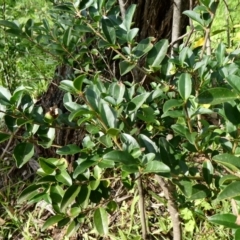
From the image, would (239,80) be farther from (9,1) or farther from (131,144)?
(9,1)

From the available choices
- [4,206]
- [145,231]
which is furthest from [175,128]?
[4,206]

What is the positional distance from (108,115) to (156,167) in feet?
0.54

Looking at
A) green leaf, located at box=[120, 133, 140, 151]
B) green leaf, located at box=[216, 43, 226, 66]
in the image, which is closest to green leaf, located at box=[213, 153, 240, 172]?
green leaf, located at box=[120, 133, 140, 151]

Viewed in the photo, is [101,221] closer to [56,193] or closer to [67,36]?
[56,193]

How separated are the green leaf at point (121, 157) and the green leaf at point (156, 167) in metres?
0.03

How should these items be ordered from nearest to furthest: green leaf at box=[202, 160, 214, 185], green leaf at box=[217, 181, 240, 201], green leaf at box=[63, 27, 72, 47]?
green leaf at box=[217, 181, 240, 201], green leaf at box=[202, 160, 214, 185], green leaf at box=[63, 27, 72, 47]

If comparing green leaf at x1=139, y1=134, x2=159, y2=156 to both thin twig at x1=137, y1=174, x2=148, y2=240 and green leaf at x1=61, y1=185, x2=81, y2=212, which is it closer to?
green leaf at x1=61, y1=185, x2=81, y2=212

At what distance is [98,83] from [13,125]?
0.25 m

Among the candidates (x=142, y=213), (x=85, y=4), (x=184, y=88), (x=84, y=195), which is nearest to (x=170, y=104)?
(x=184, y=88)

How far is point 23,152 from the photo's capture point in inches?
45.9

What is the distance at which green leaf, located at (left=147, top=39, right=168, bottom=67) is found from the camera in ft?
3.98

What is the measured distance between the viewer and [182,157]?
122cm

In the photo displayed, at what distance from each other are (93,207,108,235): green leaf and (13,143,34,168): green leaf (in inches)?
10.8

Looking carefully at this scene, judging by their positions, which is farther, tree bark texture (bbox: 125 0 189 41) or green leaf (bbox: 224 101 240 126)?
tree bark texture (bbox: 125 0 189 41)
